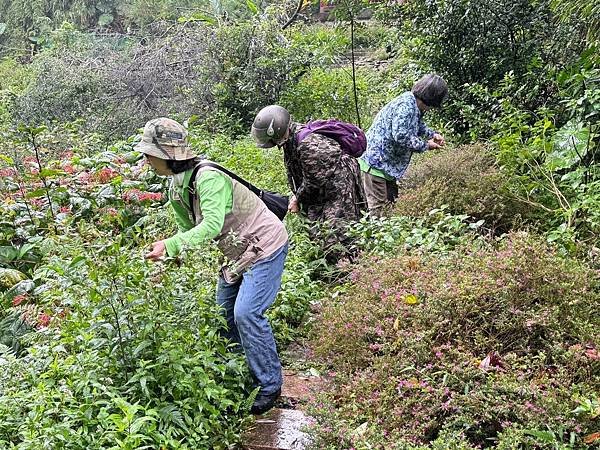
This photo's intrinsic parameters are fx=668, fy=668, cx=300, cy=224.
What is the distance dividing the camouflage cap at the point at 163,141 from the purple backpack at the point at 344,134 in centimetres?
218

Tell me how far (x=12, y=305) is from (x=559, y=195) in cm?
431

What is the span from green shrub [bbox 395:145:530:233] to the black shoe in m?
2.36

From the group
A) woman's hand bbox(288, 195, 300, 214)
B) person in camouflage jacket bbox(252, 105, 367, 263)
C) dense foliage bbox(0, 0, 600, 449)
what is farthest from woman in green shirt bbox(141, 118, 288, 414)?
woman's hand bbox(288, 195, 300, 214)

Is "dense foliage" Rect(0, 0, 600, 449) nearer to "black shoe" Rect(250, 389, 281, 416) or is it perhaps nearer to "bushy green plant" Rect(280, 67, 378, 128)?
"black shoe" Rect(250, 389, 281, 416)

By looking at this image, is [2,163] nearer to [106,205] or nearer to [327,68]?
[106,205]

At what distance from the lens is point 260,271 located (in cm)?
362

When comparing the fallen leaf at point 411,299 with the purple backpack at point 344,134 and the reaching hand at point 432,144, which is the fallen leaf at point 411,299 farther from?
the reaching hand at point 432,144

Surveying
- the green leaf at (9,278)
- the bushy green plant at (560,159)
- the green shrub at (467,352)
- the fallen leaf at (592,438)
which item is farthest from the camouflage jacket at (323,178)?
the fallen leaf at (592,438)

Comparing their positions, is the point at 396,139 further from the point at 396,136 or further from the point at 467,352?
the point at 467,352

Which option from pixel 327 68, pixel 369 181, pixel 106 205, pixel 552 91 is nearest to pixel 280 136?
pixel 369 181

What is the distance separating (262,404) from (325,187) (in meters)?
2.35

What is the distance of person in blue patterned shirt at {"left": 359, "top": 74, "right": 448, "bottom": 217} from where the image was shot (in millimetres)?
5770

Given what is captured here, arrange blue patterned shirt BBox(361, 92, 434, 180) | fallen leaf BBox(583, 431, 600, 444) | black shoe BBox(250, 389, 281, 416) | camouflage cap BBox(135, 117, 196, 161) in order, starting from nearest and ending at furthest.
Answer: fallen leaf BBox(583, 431, 600, 444) < camouflage cap BBox(135, 117, 196, 161) < black shoe BBox(250, 389, 281, 416) < blue patterned shirt BBox(361, 92, 434, 180)

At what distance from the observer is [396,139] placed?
5824mm
